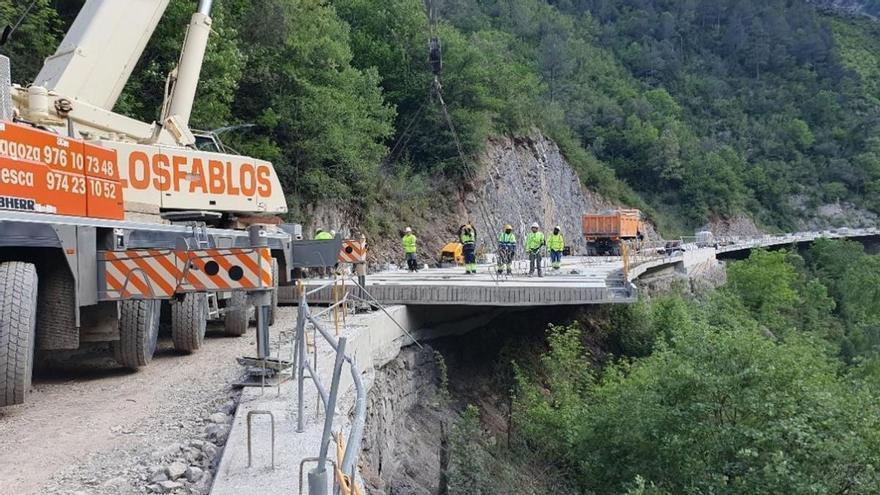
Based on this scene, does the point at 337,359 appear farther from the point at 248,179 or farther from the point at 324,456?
the point at 248,179

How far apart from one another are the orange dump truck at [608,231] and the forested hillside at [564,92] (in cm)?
792

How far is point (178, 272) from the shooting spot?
7.33 metres

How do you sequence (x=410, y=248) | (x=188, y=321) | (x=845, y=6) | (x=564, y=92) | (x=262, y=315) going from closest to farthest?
(x=262, y=315) < (x=188, y=321) < (x=410, y=248) < (x=564, y=92) < (x=845, y=6)

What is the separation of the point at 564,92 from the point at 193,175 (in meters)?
80.9

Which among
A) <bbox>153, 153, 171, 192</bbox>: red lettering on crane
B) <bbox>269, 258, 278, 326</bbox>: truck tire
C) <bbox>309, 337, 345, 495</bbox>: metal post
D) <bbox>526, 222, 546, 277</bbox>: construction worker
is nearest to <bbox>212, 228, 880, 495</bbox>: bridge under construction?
<bbox>309, 337, 345, 495</bbox>: metal post

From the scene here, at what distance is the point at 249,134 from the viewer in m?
24.3

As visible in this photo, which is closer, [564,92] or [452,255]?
[452,255]

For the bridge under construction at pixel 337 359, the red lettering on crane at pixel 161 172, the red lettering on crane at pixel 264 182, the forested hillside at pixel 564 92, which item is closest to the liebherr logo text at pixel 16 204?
the bridge under construction at pixel 337 359

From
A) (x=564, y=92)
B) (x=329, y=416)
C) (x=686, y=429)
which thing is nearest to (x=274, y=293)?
(x=686, y=429)

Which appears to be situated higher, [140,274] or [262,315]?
[140,274]

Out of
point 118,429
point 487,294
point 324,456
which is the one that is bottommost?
point 118,429

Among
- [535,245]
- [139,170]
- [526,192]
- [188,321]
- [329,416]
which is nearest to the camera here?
[329,416]

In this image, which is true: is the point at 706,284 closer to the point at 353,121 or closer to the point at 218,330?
the point at 353,121

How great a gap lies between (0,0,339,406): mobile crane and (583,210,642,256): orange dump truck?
33.4 m
